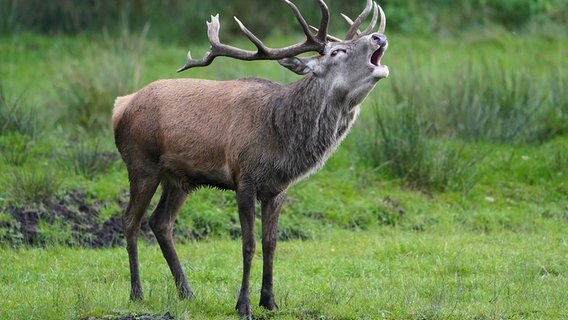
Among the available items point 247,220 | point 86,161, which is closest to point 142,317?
point 247,220

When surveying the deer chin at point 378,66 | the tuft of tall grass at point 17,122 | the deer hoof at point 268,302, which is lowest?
the tuft of tall grass at point 17,122

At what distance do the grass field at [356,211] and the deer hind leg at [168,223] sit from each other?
25 centimetres

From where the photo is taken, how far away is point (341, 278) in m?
9.75

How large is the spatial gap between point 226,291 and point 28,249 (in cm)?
253

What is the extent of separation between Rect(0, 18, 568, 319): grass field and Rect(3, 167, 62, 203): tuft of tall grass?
17 mm

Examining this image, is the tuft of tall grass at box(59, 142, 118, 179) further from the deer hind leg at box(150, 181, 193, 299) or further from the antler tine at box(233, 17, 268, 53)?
the antler tine at box(233, 17, 268, 53)

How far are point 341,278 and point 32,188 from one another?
3.40 meters

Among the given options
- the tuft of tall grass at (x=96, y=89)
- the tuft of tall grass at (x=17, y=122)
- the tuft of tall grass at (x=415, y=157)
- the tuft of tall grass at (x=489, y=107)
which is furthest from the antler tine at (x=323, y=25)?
the tuft of tall grass at (x=96, y=89)

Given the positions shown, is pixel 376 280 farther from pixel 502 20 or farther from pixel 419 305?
pixel 502 20

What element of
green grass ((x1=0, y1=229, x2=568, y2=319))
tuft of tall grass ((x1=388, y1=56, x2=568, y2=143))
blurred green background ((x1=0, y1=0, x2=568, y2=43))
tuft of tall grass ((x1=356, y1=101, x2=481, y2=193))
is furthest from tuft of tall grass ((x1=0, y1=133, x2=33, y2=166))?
blurred green background ((x1=0, y1=0, x2=568, y2=43))

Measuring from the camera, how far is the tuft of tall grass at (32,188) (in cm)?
1141

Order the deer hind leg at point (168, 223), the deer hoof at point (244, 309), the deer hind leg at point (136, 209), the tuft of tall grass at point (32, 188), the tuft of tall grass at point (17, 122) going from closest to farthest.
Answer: the deer hoof at point (244, 309), the deer hind leg at point (136, 209), the deer hind leg at point (168, 223), the tuft of tall grass at point (32, 188), the tuft of tall grass at point (17, 122)

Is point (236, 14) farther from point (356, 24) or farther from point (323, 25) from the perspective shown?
point (323, 25)

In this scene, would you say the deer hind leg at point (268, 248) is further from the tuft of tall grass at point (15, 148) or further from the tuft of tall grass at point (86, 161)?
the tuft of tall grass at point (15, 148)
